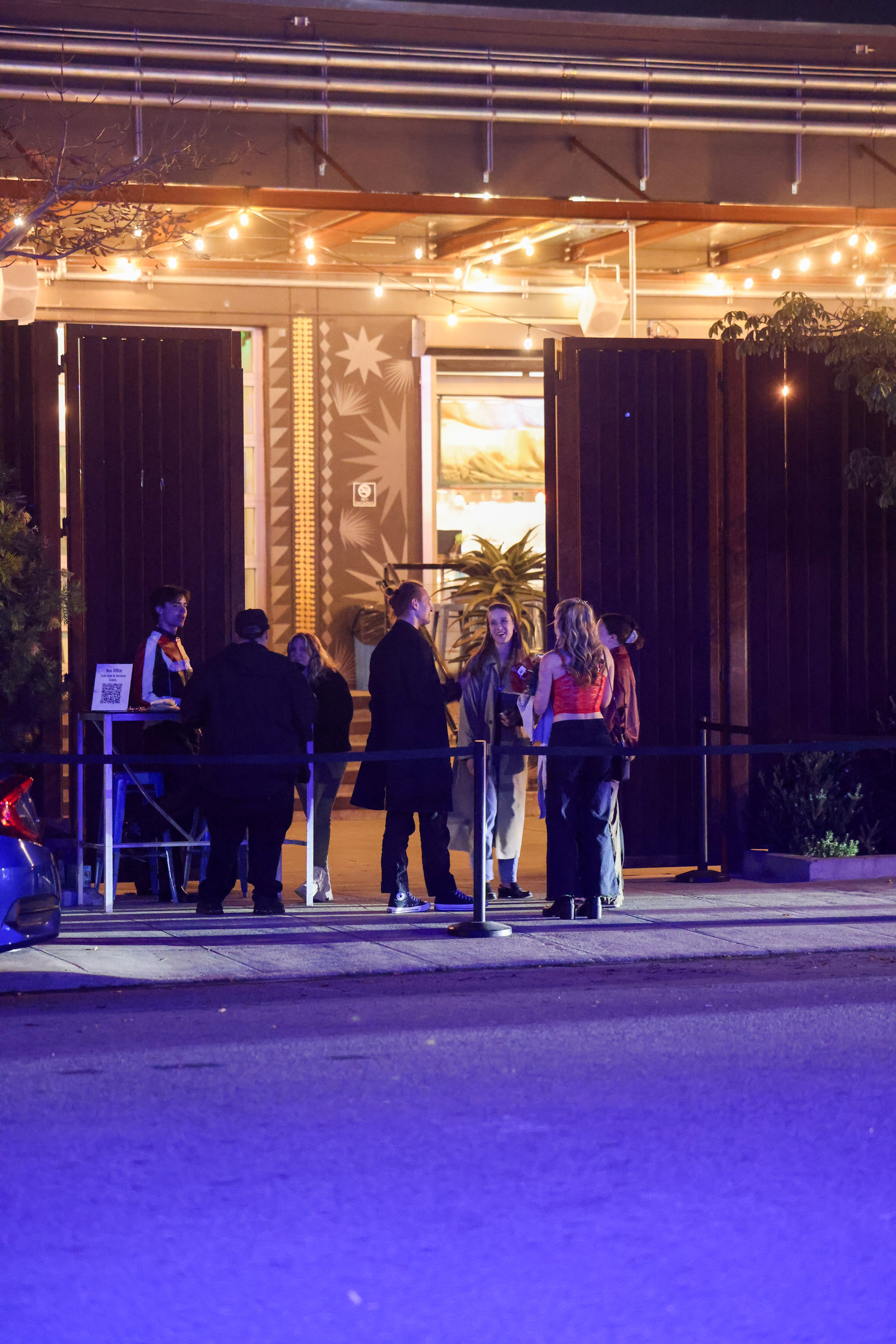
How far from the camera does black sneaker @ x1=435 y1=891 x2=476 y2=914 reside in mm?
10922

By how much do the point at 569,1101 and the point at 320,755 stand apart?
4.09m

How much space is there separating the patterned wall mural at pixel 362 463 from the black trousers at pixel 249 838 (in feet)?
24.3

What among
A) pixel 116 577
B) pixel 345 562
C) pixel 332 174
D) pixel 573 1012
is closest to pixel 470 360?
pixel 345 562

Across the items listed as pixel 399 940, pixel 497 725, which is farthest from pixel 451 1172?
pixel 497 725

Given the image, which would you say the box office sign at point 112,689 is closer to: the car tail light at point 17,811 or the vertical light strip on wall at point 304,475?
the car tail light at point 17,811

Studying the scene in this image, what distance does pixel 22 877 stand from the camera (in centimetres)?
786

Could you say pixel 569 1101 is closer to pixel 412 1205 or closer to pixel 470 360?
pixel 412 1205

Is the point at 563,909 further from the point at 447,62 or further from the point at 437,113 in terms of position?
the point at 447,62

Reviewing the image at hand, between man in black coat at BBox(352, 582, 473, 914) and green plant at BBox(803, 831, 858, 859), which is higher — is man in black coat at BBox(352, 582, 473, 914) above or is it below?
above

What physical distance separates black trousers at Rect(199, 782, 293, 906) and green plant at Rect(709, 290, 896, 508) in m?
5.21

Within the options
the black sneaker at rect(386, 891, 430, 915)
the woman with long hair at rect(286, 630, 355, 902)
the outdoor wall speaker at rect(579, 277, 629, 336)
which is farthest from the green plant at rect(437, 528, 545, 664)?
the black sneaker at rect(386, 891, 430, 915)

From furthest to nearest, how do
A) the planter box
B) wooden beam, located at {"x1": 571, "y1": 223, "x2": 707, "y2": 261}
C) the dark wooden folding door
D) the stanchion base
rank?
wooden beam, located at {"x1": 571, "y1": 223, "x2": 707, "y2": 261} → the planter box → the dark wooden folding door → the stanchion base

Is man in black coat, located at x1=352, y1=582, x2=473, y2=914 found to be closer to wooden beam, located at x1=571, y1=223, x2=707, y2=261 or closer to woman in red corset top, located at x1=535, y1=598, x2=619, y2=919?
woman in red corset top, located at x1=535, y1=598, x2=619, y2=919

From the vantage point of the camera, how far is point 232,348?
12.1 m
